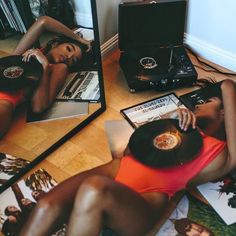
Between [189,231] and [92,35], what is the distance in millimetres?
701

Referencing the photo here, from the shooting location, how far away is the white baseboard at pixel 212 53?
154 cm

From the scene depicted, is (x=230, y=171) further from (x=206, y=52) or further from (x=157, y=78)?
(x=206, y=52)

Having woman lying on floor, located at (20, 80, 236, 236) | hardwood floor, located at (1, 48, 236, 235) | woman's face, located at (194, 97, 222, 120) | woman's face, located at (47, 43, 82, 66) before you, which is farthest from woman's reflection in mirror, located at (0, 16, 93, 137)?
woman's face, located at (194, 97, 222, 120)

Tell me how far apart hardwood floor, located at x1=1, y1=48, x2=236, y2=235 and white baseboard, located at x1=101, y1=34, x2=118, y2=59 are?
11 centimetres

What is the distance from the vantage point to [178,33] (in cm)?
155

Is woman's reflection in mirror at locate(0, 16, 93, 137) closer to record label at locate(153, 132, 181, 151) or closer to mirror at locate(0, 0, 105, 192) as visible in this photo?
mirror at locate(0, 0, 105, 192)

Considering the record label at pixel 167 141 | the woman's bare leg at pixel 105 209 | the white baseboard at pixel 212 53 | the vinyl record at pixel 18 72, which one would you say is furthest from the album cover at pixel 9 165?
the white baseboard at pixel 212 53

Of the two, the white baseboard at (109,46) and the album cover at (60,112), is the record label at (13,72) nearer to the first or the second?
the album cover at (60,112)

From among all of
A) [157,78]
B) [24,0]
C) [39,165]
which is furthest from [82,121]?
[24,0]

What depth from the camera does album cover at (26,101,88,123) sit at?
1243mm

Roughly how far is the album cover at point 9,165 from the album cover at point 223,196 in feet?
1.94

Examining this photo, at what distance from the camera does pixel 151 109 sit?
1.39 m

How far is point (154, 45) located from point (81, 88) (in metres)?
0.41

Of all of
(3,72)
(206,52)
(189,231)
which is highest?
(3,72)
